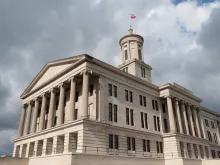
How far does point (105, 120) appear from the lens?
32688 mm

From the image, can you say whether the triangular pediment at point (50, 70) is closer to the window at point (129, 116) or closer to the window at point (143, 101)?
the window at point (129, 116)

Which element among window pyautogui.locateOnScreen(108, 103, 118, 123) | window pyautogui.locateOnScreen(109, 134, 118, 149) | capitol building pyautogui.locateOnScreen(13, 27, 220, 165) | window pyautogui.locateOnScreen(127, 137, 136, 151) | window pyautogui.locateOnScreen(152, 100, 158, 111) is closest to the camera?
capitol building pyautogui.locateOnScreen(13, 27, 220, 165)

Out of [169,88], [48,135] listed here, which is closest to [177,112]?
[169,88]

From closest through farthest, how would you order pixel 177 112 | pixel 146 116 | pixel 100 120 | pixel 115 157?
pixel 115 157
pixel 100 120
pixel 146 116
pixel 177 112

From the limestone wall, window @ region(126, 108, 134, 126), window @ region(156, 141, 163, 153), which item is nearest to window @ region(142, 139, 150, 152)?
window @ region(156, 141, 163, 153)

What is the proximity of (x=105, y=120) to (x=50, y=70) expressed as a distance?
1872 cm

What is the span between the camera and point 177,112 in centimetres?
4491

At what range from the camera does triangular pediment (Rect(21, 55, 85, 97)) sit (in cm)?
3722

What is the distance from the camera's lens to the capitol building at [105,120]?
1176 inches

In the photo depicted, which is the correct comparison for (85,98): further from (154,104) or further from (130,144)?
(154,104)

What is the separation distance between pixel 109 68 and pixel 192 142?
2593 centimetres

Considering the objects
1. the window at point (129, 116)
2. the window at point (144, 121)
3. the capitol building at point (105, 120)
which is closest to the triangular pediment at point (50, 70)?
the capitol building at point (105, 120)

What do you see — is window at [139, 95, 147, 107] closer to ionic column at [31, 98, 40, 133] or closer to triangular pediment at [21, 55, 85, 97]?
triangular pediment at [21, 55, 85, 97]

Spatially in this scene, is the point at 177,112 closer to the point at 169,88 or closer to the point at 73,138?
the point at 169,88
